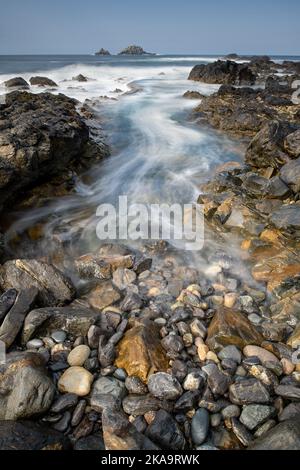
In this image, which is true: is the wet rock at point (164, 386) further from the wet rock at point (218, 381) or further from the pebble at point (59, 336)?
the pebble at point (59, 336)

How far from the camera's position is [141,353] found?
3.21 meters

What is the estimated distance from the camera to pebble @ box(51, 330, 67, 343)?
346cm

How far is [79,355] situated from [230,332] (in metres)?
1.59

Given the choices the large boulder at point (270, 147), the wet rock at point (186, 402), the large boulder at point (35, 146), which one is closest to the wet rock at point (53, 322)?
the wet rock at point (186, 402)

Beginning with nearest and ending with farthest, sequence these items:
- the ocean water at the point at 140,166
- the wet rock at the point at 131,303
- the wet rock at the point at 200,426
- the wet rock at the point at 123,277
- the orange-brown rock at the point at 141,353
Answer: the wet rock at the point at 200,426
the orange-brown rock at the point at 141,353
the wet rock at the point at 131,303
the wet rock at the point at 123,277
the ocean water at the point at 140,166

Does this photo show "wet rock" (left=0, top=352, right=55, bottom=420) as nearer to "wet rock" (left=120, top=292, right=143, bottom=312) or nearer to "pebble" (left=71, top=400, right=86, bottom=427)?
"pebble" (left=71, top=400, right=86, bottom=427)

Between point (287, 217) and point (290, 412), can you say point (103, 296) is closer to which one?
point (290, 412)

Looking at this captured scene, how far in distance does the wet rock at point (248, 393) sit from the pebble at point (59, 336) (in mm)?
1762

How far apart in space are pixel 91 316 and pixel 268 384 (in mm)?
1938

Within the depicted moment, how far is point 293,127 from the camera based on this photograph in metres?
8.83

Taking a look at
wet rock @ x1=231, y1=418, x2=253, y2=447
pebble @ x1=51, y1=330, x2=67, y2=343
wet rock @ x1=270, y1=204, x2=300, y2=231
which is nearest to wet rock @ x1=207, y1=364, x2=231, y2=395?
wet rock @ x1=231, y1=418, x2=253, y2=447

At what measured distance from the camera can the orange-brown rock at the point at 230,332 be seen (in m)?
3.44

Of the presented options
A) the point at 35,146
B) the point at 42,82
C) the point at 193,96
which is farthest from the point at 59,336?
the point at 42,82
